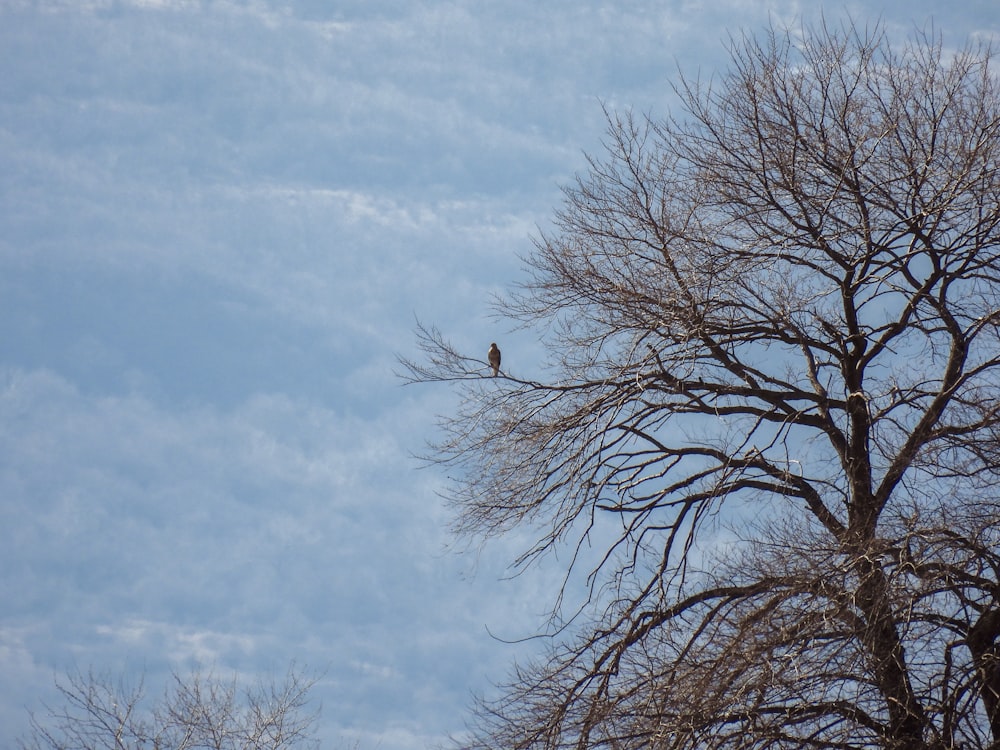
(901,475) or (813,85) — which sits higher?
(813,85)

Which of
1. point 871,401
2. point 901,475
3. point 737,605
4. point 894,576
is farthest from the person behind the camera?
point 871,401

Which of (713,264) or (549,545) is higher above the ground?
(713,264)

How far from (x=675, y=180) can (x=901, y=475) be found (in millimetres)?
3127

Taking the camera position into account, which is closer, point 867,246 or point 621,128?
point 867,246

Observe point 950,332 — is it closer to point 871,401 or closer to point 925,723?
point 871,401

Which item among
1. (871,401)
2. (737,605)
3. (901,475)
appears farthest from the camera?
(871,401)

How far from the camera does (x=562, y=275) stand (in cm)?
1020

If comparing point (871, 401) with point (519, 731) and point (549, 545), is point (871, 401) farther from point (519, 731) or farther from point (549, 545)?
point (519, 731)

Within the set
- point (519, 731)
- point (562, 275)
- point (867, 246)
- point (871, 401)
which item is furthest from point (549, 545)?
point (867, 246)

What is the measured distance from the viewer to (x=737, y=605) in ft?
27.8

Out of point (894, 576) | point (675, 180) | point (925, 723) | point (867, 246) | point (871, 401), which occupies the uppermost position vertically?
point (675, 180)

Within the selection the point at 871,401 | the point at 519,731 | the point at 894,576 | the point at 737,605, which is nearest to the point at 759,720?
the point at 737,605

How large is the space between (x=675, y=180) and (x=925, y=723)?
4.87 meters

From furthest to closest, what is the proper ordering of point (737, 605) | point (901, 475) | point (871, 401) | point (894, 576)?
1. point (871, 401)
2. point (901, 475)
3. point (737, 605)
4. point (894, 576)
